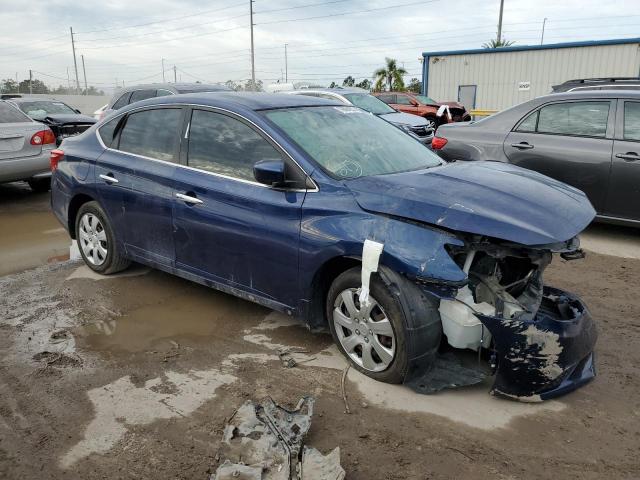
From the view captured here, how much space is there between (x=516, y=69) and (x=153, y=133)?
23.0 metres

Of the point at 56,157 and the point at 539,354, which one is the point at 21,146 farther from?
the point at 539,354

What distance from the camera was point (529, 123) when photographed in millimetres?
6691

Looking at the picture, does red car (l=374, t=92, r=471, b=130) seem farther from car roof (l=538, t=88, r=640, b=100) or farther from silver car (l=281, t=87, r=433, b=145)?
car roof (l=538, t=88, r=640, b=100)

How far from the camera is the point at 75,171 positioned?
205 inches

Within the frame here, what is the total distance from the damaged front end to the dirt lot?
6.2 inches

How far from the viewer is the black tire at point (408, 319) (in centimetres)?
308

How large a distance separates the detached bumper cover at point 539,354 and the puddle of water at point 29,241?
4.79 m

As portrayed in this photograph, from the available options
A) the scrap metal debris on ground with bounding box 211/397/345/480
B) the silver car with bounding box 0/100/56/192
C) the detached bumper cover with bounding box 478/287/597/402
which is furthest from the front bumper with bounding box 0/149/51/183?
the detached bumper cover with bounding box 478/287/597/402

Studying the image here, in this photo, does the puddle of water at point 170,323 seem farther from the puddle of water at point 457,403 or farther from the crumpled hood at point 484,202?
the crumpled hood at point 484,202

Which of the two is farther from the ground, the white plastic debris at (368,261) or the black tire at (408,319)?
the white plastic debris at (368,261)

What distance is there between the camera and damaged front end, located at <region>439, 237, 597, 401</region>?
2965mm

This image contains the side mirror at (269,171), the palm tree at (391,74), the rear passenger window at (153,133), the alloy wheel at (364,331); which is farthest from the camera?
the palm tree at (391,74)

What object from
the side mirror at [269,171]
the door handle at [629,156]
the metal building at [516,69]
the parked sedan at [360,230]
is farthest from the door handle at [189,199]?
the metal building at [516,69]

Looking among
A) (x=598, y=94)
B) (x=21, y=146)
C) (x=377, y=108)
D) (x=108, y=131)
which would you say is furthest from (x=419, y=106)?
(x=108, y=131)
